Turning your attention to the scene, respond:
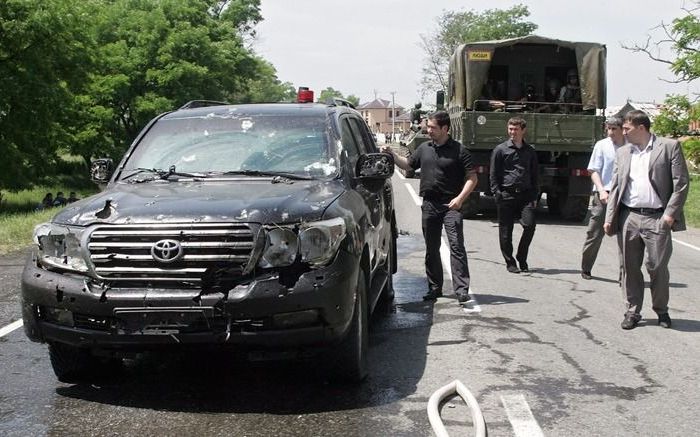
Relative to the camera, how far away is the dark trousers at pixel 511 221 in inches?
373

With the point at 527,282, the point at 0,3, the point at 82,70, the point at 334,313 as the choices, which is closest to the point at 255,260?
the point at 334,313

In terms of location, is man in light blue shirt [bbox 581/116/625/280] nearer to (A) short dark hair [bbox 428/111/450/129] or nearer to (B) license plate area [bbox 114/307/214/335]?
(A) short dark hair [bbox 428/111/450/129]

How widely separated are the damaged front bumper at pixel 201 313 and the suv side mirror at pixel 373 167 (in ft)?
4.25

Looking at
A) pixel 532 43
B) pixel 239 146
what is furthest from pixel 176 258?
pixel 532 43

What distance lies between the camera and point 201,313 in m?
4.19

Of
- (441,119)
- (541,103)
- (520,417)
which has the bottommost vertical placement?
(520,417)

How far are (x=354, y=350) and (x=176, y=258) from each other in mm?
1199

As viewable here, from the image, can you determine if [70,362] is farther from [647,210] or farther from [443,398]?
[647,210]

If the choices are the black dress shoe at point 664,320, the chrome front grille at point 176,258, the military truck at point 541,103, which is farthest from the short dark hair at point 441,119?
the military truck at point 541,103

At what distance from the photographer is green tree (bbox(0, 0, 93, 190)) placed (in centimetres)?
2825

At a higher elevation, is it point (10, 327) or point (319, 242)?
point (319, 242)

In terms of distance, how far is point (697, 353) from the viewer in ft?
19.2

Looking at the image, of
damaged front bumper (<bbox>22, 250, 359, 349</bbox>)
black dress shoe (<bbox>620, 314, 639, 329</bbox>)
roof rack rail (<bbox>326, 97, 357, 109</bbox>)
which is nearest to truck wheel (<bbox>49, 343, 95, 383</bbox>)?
damaged front bumper (<bbox>22, 250, 359, 349</bbox>)

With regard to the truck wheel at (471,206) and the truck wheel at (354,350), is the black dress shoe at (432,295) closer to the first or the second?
the truck wheel at (354,350)
